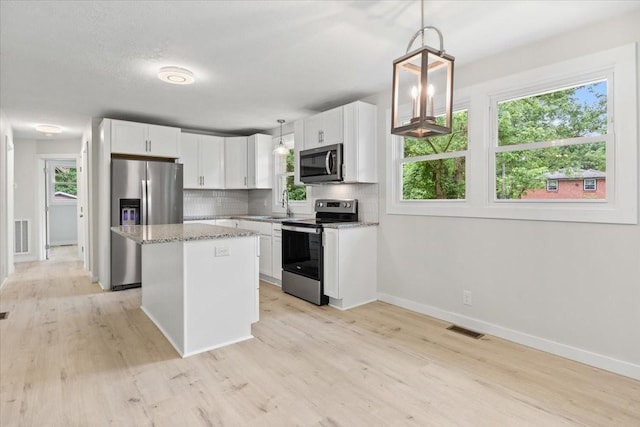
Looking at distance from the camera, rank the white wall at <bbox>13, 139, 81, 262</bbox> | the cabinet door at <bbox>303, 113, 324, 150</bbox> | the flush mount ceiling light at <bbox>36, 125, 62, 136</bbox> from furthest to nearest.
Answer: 1. the white wall at <bbox>13, 139, 81, 262</bbox>
2. the flush mount ceiling light at <bbox>36, 125, 62, 136</bbox>
3. the cabinet door at <bbox>303, 113, 324, 150</bbox>

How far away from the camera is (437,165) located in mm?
3504

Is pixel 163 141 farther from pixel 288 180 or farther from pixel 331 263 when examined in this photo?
pixel 331 263

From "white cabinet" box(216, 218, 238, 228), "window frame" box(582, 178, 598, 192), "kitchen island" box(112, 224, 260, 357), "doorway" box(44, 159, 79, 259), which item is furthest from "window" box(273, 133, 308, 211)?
"doorway" box(44, 159, 79, 259)

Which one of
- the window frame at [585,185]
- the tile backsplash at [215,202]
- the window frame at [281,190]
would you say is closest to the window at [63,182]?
the tile backsplash at [215,202]

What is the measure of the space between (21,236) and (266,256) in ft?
17.5

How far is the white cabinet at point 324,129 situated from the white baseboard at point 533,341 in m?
1.99

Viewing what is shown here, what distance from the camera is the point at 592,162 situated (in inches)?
97.7

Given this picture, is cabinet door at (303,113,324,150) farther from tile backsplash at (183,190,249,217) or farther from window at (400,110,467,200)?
tile backsplash at (183,190,249,217)

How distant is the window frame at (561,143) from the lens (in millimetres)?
2270

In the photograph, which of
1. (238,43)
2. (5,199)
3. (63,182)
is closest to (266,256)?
(238,43)

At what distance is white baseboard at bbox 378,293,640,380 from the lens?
2307 mm

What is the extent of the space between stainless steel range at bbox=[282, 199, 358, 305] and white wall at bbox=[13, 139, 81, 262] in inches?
206

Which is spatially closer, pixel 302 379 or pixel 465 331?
pixel 302 379

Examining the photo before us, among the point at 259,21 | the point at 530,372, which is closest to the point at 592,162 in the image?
the point at 530,372
